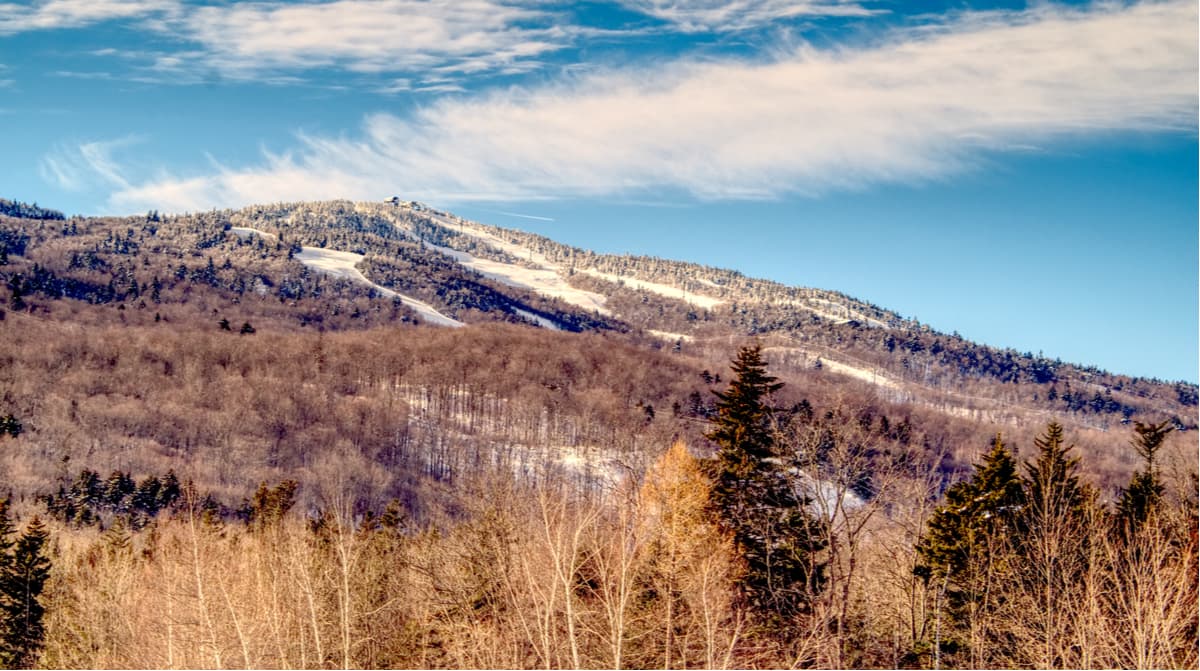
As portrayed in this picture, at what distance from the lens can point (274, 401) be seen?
184250 mm

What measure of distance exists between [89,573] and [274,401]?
5741 inches

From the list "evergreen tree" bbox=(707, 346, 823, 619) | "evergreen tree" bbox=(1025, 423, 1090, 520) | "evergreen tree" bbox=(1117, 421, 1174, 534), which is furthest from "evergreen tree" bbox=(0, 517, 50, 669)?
"evergreen tree" bbox=(1117, 421, 1174, 534)

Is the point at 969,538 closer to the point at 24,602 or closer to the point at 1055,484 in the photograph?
the point at 1055,484

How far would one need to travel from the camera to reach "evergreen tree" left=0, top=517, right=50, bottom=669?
44750mm

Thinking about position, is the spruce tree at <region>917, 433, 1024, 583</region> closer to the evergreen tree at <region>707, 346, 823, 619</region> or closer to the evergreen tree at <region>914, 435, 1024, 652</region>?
the evergreen tree at <region>914, 435, 1024, 652</region>

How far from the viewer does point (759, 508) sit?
106 feet

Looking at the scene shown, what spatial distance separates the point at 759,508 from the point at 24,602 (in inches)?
1639

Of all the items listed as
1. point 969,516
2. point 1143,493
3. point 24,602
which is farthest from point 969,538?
point 24,602

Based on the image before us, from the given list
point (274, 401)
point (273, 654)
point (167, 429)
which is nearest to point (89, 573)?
point (273, 654)

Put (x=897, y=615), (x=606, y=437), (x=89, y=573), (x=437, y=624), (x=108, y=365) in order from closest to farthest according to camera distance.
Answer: (x=437, y=624), (x=897, y=615), (x=89, y=573), (x=606, y=437), (x=108, y=365)

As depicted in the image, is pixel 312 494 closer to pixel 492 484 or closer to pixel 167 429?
pixel 167 429

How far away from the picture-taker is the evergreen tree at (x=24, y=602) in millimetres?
44750

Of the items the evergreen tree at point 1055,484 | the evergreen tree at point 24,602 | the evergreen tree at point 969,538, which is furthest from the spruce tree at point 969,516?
the evergreen tree at point 24,602

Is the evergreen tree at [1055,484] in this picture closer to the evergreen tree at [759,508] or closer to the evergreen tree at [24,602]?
the evergreen tree at [759,508]
